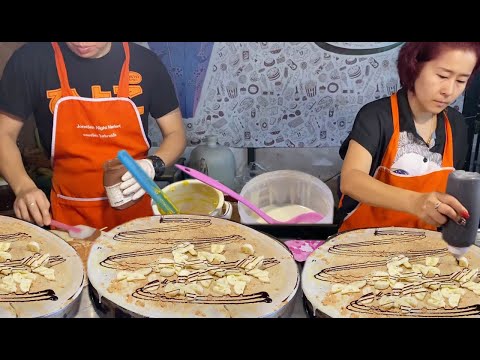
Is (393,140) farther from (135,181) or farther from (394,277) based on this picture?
(135,181)

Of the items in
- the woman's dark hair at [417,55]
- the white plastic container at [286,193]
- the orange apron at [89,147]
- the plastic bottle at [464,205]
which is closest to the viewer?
the plastic bottle at [464,205]

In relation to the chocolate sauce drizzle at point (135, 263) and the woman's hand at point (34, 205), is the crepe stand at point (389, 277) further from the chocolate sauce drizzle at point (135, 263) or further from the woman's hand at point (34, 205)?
the woman's hand at point (34, 205)

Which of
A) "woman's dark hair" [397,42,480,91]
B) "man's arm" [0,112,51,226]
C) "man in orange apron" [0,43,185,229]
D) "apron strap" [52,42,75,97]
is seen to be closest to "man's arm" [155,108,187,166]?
"man in orange apron" [0,43,185,229]

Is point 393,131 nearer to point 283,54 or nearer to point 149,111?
point 283,54

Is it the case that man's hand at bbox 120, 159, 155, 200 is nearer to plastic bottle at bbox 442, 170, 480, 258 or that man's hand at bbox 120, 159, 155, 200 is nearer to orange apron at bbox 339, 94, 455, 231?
orange apron at bbox 339, 94, 455, 231

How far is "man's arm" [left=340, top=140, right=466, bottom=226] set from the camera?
1.16 metres

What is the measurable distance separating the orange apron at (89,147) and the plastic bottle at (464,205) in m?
0.76

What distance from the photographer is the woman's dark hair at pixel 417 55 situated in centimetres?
111

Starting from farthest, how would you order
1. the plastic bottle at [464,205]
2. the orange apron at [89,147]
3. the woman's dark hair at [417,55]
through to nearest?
1. the orange apron at [89,147]
2. the woman's dark hair at [417,55]
3. the plastic bottle at [464,205]

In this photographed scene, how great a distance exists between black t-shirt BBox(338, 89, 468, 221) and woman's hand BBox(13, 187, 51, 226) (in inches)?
33.5

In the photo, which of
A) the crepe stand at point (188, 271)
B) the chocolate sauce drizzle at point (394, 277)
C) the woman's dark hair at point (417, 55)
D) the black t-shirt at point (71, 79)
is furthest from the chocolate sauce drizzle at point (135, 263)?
the woman's dark hair at point (417, 55)

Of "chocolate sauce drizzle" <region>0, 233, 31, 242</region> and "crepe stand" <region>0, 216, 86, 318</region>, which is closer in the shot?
"crepe stand" <region>0, 216, 86, 318</region>


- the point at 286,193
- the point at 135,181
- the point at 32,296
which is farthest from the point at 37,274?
the point at 286,193
